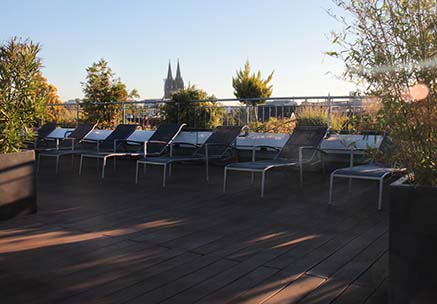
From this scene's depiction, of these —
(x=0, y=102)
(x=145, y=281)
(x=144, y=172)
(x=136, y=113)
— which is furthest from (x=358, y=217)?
(x=136, y=113)

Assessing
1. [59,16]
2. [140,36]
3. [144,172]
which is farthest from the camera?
[140,36]

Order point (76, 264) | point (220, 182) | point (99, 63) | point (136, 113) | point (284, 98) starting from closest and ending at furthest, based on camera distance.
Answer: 1. point (76, 264)
2. point (220, 182)
3. point (284, 98)
4. point (136, 113)
5. point (99, 63)

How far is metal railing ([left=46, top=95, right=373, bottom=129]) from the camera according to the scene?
7999mm

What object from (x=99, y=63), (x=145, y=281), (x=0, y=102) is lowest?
(x=145, y=281)

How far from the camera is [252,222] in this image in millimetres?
3750

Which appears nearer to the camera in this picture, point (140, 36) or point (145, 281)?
point (145, 281)

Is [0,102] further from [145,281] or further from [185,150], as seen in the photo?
[185,150]

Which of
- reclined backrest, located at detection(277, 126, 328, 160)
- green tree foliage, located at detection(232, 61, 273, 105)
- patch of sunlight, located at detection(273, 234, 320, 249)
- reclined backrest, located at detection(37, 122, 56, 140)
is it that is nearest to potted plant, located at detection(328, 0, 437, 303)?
patch of sunlight, located at detection(273, 234, 320, 249)

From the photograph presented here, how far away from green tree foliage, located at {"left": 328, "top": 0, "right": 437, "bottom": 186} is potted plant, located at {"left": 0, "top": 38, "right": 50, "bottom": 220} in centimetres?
285

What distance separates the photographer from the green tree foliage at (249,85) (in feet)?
68.1

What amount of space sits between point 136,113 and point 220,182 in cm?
488

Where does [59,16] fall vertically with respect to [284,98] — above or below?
above

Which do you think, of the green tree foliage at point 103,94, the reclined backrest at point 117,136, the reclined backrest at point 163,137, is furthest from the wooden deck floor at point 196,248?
the green tree foliage at point 103,94

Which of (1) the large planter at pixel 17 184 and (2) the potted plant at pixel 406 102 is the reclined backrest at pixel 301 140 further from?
(2) the potted plant at pixel 406 102
